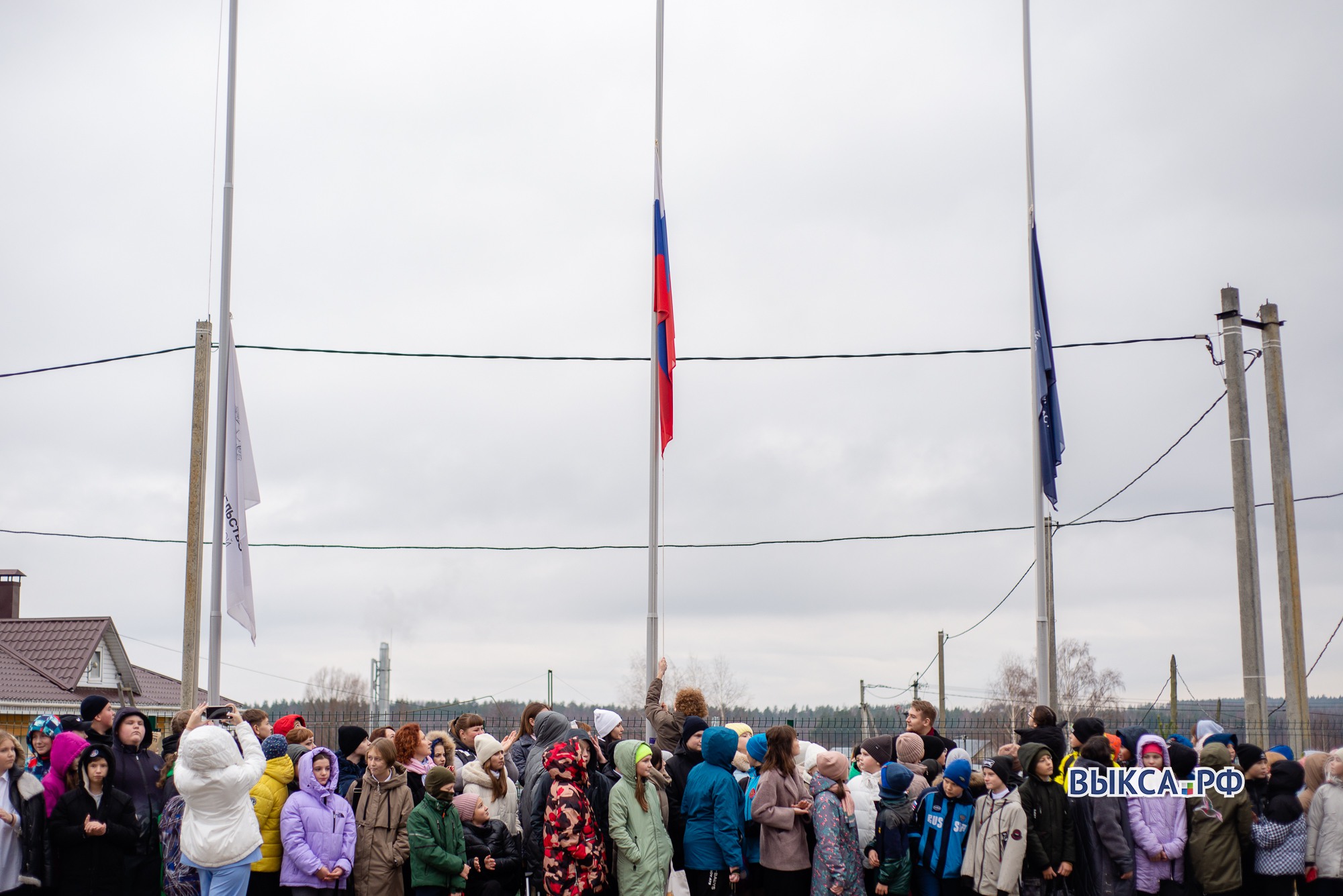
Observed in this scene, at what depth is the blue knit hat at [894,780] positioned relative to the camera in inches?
355

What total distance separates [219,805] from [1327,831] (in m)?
8.28

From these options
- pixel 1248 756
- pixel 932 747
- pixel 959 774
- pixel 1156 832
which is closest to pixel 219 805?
pixel 959 774

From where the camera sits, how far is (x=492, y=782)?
9.31 metres

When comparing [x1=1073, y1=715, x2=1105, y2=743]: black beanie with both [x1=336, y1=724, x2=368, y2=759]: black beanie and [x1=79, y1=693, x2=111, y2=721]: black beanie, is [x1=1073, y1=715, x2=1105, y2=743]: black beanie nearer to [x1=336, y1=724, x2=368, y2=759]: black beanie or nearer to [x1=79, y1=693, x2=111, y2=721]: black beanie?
[x1=336, y1=724, x2=368, y2=759]: black beanie

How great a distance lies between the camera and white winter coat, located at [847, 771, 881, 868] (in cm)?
930

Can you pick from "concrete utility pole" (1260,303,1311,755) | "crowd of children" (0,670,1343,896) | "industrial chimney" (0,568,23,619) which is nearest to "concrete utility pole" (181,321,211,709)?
"crowd of children" (0,670,1343,896)

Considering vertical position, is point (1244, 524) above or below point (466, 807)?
above

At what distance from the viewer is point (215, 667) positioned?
1230 centimetres

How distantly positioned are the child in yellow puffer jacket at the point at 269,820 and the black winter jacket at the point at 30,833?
151 centimetres

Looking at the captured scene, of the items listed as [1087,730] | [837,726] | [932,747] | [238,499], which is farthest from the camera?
[837,726]

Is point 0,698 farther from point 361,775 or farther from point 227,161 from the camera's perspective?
point 361,775

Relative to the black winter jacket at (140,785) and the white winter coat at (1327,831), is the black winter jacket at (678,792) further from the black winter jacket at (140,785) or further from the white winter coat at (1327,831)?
the white winter coat at (1327,831)

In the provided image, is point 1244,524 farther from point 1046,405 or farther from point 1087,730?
point 1087,730

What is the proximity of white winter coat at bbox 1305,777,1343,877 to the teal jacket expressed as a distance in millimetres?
6581
